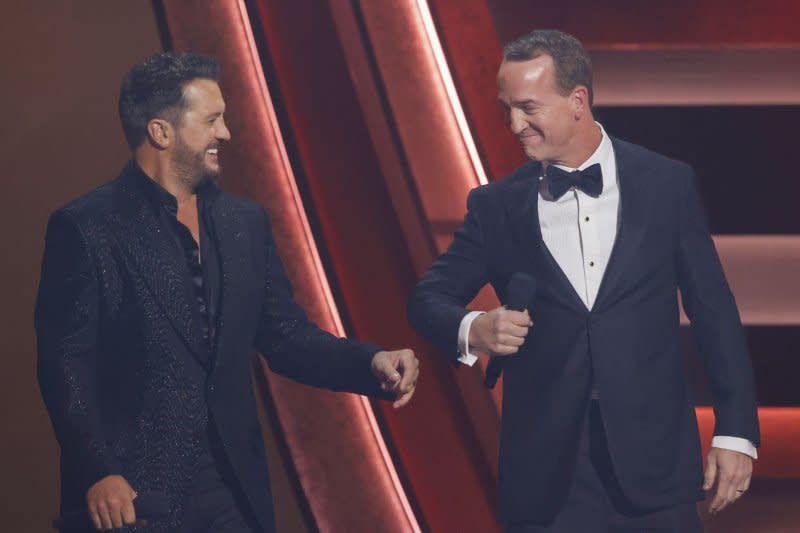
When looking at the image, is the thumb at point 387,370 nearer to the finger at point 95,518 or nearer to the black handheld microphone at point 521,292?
the black handheld microphone at point 521,292

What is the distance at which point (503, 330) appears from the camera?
2.00m

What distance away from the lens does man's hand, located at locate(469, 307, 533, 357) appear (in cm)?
199

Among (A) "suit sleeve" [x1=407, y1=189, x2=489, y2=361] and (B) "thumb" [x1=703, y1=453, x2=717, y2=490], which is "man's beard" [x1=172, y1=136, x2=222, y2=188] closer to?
(A) "suit sleeve" [x1=407, y1=189, x2=489, y2=361]

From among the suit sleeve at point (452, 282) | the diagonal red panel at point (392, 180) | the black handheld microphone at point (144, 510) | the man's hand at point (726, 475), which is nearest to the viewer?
the black handheld microphone at point (144, 510)

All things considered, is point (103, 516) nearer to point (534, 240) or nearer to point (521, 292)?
point (521, 292)

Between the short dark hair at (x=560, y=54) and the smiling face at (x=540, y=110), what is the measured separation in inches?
0.4

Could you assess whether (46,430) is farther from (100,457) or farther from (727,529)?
(727,529)

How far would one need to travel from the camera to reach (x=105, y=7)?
300cm

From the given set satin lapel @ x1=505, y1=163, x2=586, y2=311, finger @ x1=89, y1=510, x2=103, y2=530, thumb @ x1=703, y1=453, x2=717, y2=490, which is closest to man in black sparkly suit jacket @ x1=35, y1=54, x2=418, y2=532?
finger @ x1=89, y1=510, x2=103, y2=530

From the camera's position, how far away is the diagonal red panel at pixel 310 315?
2861mm

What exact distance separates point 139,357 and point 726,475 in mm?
1081

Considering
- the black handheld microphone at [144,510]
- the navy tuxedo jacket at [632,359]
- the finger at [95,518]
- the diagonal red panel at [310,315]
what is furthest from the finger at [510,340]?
the diagonal red panel at [310,315]

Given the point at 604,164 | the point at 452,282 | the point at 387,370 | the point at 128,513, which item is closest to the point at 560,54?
the point at 604,164

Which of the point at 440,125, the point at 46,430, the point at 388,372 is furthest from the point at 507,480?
the point at 46,430
